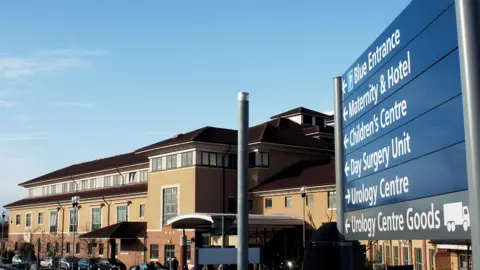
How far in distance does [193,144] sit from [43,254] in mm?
34026

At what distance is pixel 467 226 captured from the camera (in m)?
2.83

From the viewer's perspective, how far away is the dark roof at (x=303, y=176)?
45906mm

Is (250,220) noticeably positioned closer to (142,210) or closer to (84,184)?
(142,210)

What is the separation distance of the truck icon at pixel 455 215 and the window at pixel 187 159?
4801 cm

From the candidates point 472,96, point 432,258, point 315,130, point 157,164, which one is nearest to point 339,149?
point 472,96

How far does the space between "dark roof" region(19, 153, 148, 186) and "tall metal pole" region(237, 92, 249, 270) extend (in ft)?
191

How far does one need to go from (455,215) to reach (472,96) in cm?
79

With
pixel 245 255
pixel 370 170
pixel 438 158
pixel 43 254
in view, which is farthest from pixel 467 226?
pixel 43 254

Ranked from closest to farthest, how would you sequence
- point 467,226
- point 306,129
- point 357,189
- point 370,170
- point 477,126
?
1. point 477,126
2. point 467,226
3. point 370,170
4. point 357,189
5. point 306,129

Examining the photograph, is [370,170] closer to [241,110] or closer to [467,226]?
[241,110]

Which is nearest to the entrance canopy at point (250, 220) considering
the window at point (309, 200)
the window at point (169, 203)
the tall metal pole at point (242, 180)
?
the window at point (309, 200)

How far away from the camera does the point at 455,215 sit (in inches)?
118

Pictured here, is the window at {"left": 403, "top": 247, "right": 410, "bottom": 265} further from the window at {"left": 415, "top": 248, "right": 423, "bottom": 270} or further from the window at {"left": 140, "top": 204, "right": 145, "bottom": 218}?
the window at {"left": 140, "top": 204, "right": 145, "bottom": 218}

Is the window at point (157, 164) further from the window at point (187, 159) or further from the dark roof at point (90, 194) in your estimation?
the dark roof at point (90, 194)
